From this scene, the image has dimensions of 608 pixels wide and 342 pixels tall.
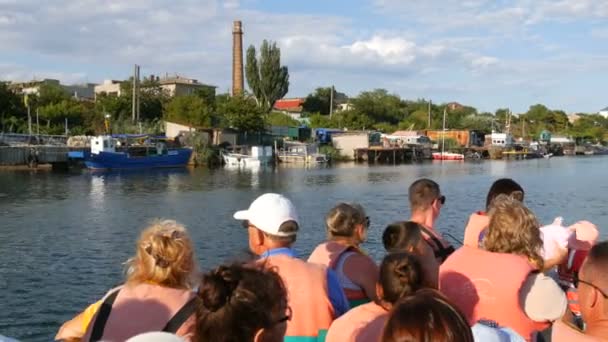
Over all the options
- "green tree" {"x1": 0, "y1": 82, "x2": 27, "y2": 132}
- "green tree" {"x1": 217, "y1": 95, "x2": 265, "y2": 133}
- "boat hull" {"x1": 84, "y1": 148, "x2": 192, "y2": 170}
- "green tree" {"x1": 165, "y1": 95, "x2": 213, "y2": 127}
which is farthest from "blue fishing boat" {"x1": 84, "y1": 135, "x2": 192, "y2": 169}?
"green tree" {"x1": 0, "y1": 82, "x2": 27, "y2": 132}

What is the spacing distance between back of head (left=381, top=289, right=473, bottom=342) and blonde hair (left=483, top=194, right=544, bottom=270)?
206cm

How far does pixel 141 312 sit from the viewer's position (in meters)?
3.18

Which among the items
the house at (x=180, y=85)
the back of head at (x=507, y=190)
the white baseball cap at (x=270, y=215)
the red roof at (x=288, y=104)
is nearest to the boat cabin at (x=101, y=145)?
the house at (x=180, y=85)

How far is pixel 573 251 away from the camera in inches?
199

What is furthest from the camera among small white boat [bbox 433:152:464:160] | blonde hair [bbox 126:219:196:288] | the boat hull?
small white boat [bbox 433:152:464:160]

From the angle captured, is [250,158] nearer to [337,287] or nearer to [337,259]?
[337,259]

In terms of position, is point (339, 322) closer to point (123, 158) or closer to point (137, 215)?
point (137, 215)

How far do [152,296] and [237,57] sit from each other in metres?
95.0

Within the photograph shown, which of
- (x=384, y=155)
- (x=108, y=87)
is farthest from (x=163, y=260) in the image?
(x=108, y=87)

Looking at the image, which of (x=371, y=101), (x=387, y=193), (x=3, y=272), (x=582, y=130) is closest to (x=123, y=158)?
(x=387, y=193)

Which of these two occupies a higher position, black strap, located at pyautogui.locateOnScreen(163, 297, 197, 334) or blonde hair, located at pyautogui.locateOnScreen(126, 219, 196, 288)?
blonde hair, located at pyautogui.locateOnScreen(126, 219, 196, 288)

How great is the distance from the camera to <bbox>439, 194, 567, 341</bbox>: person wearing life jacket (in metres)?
3.60

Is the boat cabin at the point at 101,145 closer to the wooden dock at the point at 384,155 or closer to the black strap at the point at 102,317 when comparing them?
the wooden dock at the point at 384,155

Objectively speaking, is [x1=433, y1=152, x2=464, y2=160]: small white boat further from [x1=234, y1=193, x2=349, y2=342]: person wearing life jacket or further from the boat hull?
[x1=234, y1=193, x2=349, y2=342]: person wearing life jacket
